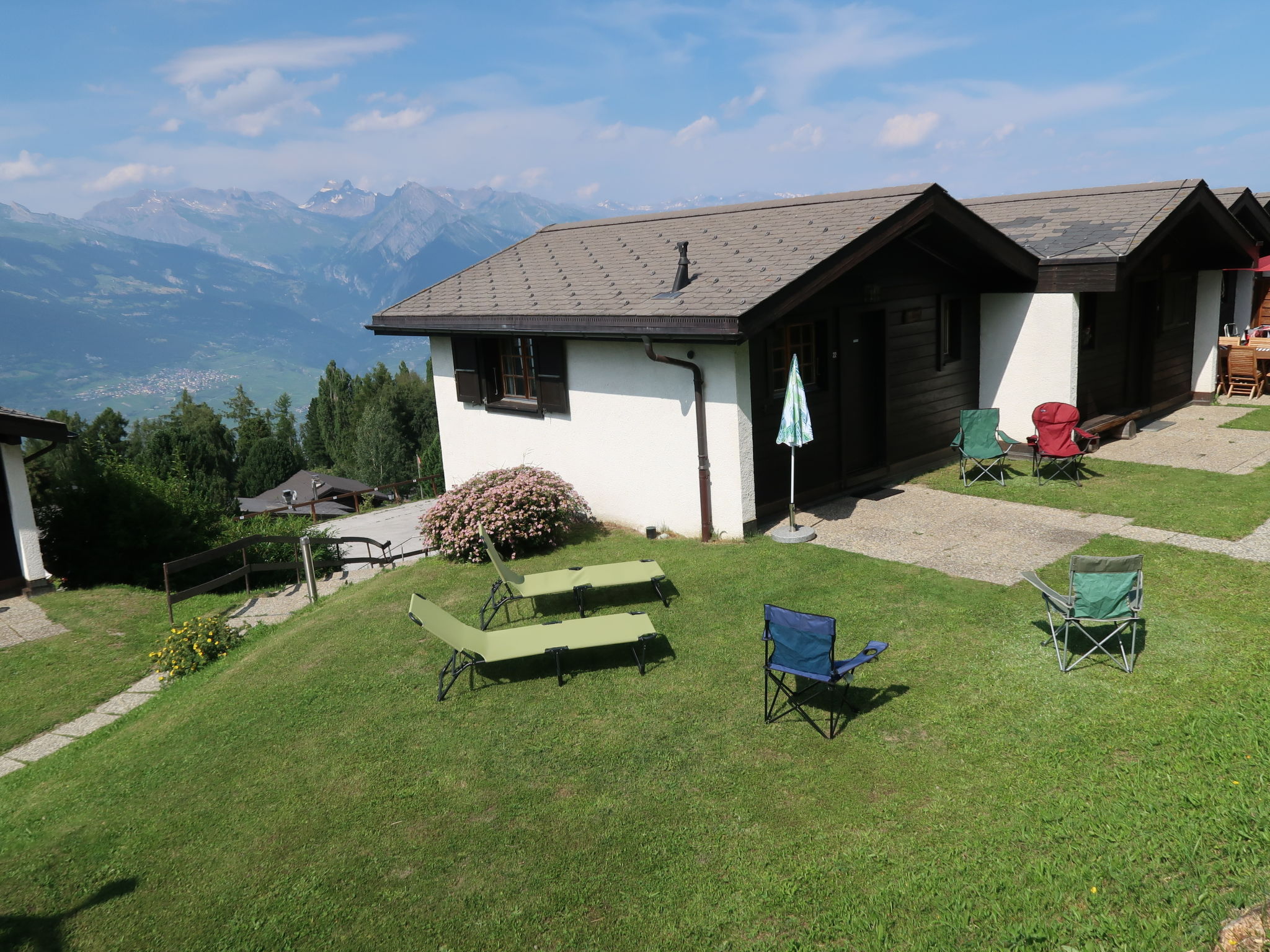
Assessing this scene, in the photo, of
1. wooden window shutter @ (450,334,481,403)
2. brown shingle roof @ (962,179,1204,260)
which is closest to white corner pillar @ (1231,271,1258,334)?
brown shingle roof @ (962,179,1204,260)

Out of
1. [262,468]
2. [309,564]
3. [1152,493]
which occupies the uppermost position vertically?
[1152,493]

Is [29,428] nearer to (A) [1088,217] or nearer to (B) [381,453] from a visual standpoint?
(A) [1088,217]

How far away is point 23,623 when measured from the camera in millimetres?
11172

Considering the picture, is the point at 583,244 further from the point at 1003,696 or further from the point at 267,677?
the point at 1003,696

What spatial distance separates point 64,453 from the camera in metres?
20.6

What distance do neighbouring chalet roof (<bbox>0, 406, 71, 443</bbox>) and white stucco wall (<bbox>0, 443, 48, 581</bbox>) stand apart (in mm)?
238

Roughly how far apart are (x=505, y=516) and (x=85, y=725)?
5008 millimetres

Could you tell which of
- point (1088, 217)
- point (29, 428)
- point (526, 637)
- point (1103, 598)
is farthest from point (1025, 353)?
point (29, 428)

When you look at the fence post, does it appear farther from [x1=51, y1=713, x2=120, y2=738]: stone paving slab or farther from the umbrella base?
the umbrella base

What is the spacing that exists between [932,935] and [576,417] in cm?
922

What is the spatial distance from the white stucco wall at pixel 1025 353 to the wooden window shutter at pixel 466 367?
27.4 feet

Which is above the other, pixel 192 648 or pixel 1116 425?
pixel 1116 425

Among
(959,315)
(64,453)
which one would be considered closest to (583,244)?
(959,315)

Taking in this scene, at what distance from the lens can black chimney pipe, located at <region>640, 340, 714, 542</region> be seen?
34.2 feet
